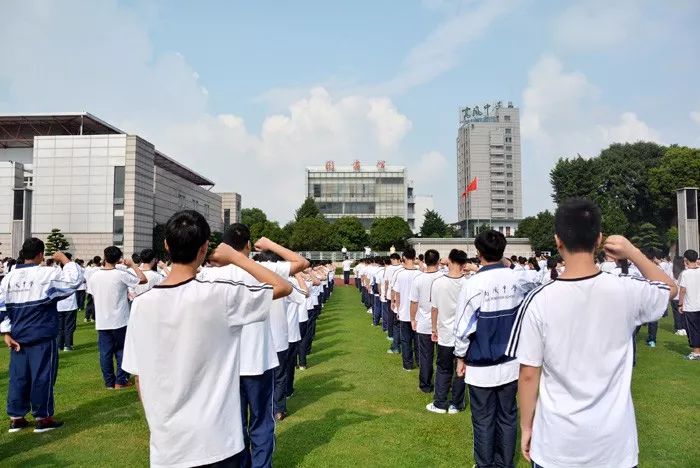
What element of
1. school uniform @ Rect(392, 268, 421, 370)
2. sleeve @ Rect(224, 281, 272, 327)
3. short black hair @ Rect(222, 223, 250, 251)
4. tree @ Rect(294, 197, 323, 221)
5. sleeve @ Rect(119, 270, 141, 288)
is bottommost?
school uniform @ Rect(392, 268, 421, 370)

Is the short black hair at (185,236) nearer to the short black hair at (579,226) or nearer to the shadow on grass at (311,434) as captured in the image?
the short black hair at (579,226)

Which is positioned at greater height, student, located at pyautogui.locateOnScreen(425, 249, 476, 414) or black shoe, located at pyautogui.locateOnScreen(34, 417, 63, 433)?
student, located at pyautogui.locateOnScreen(425, 249, 476, 414)

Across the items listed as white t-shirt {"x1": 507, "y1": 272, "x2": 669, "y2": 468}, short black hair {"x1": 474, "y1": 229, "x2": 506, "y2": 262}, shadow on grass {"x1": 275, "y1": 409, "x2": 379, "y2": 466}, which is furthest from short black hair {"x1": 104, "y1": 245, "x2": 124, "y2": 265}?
white t-shirt {"x1": 507, "y1": 272, "x2": 669, "y2": 468}

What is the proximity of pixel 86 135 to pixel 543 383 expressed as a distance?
60.9 metres

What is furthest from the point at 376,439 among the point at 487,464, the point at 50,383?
the point at 50,383

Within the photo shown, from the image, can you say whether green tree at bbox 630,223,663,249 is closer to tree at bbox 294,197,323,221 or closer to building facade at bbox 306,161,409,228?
tree at bbox 294,197,323,221

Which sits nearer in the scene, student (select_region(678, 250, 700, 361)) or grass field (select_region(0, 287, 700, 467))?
grass field (select_region(0, 287, 700, 467))

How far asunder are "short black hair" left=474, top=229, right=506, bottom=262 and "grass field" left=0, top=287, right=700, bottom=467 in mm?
2093

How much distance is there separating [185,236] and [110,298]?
249 inches

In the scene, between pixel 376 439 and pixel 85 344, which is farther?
pixel 85 344

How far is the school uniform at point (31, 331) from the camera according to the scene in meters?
5.97

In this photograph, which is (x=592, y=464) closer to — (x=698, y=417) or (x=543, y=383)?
(x=543, y=383)

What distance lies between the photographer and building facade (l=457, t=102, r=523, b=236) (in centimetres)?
9781

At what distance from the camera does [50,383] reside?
6.08 metres
